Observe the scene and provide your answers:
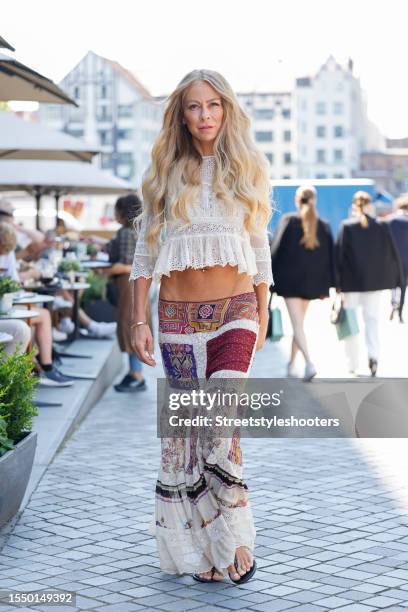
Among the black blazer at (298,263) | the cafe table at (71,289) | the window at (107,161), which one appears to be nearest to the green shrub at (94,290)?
the cafe table at (71,289)

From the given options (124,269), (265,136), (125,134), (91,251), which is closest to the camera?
(124,269)

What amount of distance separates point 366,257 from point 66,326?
147 inches

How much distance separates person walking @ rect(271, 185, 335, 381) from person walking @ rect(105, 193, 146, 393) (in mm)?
1374

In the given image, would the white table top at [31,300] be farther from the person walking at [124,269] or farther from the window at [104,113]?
the window at [104,113]

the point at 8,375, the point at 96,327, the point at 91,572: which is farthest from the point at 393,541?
the point at 96,327

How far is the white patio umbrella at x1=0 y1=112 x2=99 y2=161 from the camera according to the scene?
15102mm

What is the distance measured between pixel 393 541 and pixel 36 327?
5.83 m

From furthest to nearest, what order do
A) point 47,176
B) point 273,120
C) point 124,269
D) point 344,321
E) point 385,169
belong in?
point 385,169, point 273,120, point 47,176, point 344,321, point 124,269

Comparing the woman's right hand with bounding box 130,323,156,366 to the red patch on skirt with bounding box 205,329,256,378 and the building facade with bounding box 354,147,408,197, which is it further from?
the building facade with bounding box 354,147,408,197

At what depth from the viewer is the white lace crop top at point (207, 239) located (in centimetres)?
500

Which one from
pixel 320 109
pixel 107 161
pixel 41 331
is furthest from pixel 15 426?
pixel 320 109

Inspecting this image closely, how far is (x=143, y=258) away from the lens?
5219 millimetres

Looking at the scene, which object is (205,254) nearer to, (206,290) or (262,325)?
(206,290)

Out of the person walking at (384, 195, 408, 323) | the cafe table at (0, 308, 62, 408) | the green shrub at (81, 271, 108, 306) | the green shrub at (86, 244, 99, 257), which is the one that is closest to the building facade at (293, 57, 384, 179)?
the person walking at (384, 195, 408, 323)
